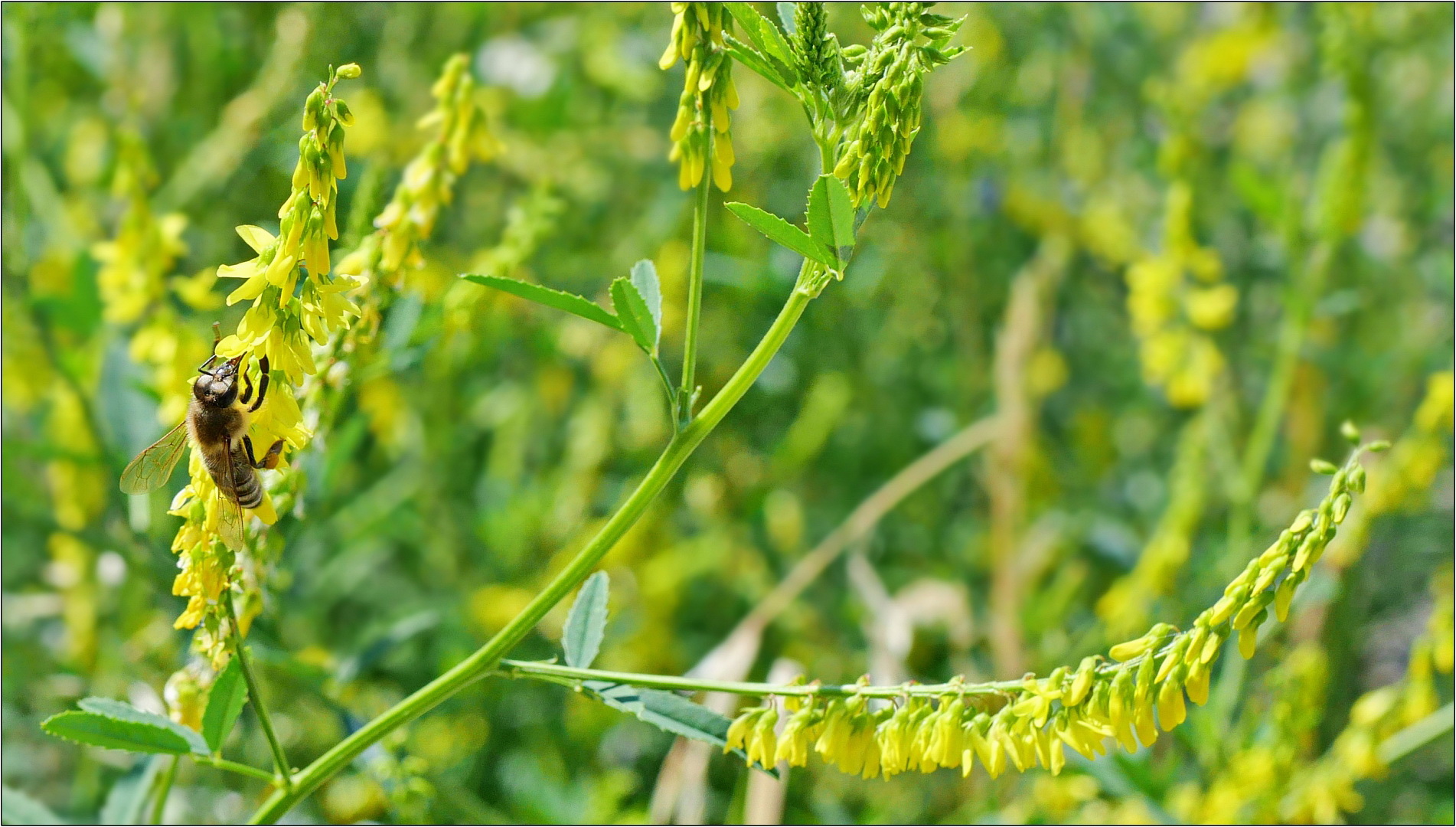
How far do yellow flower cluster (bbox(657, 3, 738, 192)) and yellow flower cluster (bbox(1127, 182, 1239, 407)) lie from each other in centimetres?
175

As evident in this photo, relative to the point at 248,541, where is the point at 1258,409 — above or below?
above

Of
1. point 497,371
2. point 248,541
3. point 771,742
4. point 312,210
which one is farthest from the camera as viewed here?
point 497,371

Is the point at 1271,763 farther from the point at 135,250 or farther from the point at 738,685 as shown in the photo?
the point at 135,250

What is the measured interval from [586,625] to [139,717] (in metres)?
0.42

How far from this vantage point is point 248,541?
125cm

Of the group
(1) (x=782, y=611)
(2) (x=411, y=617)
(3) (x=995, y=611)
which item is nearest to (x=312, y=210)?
(2) (x=411, y=617)

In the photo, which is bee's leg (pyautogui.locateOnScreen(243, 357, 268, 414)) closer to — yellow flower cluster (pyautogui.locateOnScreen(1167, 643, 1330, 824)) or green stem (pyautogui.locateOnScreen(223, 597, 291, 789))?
green stem (pyautogui.locateOnScreen(223, 597, 291, 789))

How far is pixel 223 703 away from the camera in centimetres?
116

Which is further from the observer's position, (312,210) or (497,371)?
(497,371)

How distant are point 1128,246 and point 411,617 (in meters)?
1.90

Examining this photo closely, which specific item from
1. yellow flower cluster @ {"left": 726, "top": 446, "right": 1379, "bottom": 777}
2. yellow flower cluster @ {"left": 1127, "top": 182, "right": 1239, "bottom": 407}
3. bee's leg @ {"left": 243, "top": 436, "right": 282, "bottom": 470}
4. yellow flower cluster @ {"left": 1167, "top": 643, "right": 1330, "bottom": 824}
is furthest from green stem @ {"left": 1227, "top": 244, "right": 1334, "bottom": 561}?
bee's leg @ {"left": 243, "top": 436, "right": 282, "bottom": 470}

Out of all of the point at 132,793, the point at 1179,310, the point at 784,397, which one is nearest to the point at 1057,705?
the point at 132,793

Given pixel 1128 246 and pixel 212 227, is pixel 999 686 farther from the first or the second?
pixel 212 227

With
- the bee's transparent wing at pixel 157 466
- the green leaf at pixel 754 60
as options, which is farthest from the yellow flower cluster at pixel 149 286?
the green leaf at pixel 754 60
